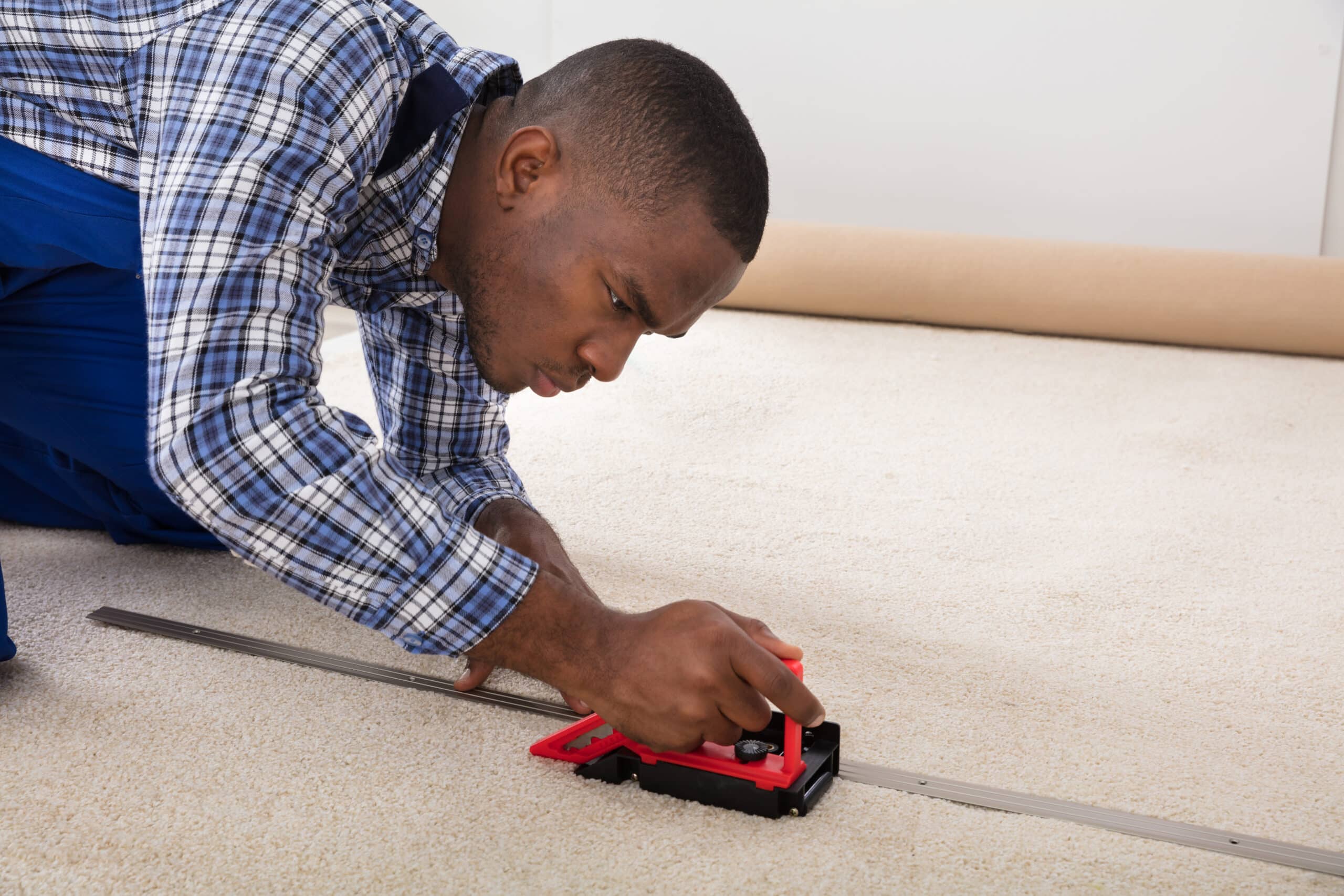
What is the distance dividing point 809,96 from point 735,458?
206 centimetres

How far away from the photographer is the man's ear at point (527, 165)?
3.73ft

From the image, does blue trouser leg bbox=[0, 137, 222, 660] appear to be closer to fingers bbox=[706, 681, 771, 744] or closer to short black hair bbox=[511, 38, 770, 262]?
short black hair bbox=[511, 38, 770, 262]

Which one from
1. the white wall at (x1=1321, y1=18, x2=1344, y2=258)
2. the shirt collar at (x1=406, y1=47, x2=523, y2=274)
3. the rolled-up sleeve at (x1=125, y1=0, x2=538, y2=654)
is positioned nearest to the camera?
the rolled-up sleeve at (x1=125, y1=0, x2=538, y2=654)

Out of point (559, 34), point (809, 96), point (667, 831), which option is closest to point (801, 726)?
point (667, 831)

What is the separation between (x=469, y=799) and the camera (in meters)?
1.09

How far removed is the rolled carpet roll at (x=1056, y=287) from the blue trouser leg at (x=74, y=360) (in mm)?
1784

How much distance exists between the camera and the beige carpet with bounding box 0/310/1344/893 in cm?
101

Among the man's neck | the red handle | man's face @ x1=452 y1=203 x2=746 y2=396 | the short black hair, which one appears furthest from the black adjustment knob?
the man's neck

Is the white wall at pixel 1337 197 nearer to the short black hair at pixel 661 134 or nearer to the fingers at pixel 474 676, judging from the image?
the short black hair at pixel 661 134

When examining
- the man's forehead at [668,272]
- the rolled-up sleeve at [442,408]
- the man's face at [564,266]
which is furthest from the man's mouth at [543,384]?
the rolled-up sleeve at [442,408]

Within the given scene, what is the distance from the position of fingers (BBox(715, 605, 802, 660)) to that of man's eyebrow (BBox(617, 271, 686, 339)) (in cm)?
29

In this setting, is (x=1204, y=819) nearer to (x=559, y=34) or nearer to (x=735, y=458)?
(x=735, y=458)

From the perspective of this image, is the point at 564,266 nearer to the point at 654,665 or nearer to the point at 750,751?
the point at 654,665

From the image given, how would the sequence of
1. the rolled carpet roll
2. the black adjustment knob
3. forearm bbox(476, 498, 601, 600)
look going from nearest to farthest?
the black adjustment knob
forearm bbox(476, 498, 601, 600)
the rolled carpet roll
